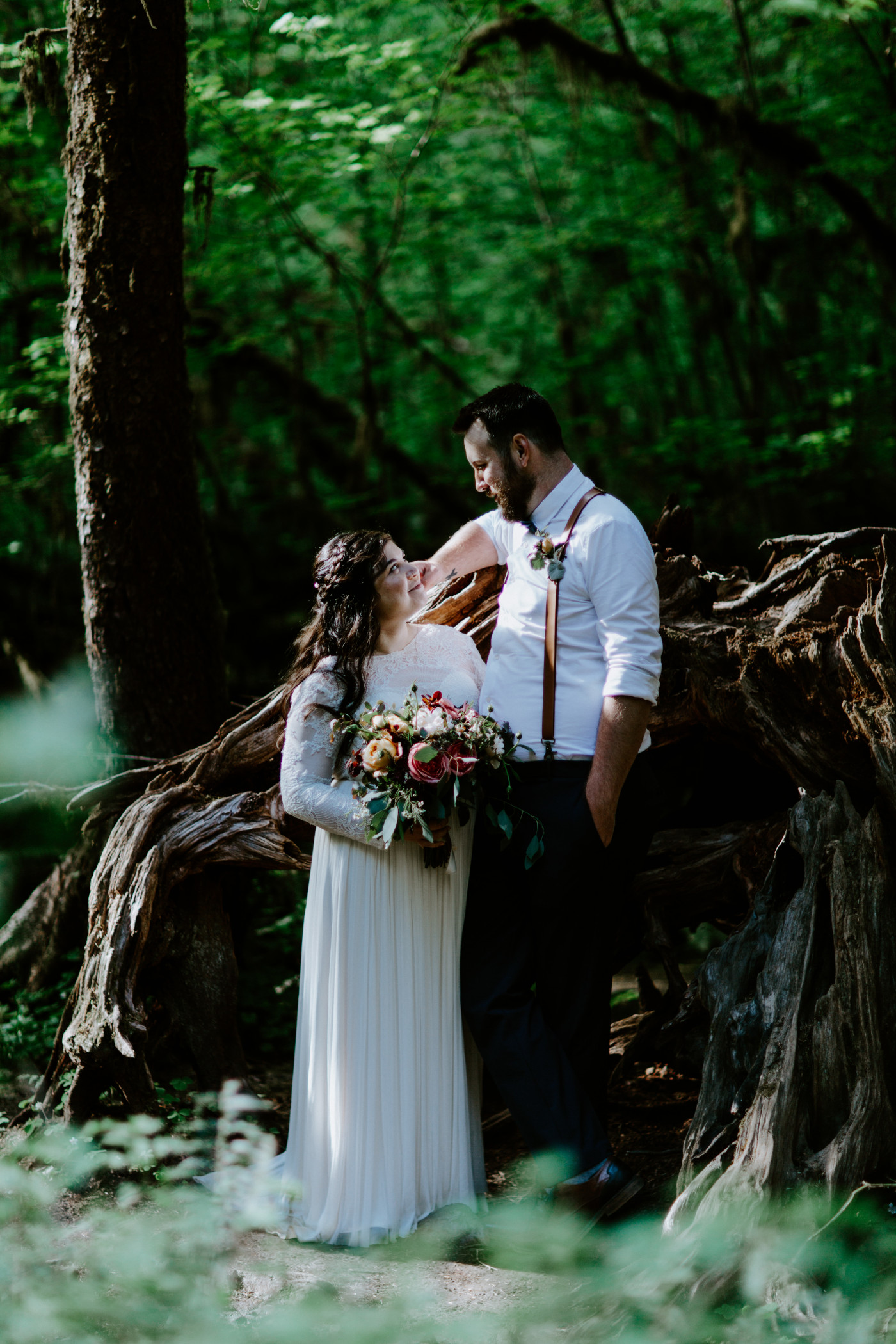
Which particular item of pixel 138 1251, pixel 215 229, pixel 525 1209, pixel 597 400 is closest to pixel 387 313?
pixel 215 229

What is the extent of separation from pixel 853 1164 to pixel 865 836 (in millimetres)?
1010

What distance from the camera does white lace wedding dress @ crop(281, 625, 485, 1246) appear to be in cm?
355

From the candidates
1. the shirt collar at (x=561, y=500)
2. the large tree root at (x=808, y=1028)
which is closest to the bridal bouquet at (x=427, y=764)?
the shirt collar at (x=561, y=500)

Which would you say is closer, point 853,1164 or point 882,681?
point 853,1164

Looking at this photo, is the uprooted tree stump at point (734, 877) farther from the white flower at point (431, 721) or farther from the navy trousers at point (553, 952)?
the white flower at point (431, 721)

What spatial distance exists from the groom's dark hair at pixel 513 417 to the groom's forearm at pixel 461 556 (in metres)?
0.51

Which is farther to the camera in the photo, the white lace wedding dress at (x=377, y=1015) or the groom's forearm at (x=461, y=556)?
the groom's forearm at (x=461, y=556)

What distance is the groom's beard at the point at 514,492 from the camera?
11.7ft

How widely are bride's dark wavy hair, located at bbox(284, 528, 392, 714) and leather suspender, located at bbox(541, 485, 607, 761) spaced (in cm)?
61

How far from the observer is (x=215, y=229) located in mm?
9891

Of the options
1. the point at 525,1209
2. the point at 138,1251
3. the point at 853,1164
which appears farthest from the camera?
the point at 525,1209

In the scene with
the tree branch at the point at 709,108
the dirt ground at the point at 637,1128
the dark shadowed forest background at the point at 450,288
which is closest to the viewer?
the dirt ground at the point at 637,1128

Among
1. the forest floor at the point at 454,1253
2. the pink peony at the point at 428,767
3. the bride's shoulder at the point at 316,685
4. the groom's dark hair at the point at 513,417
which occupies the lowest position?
the forest floor at the point at 454,1253

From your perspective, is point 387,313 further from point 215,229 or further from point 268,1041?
point 268,1041
